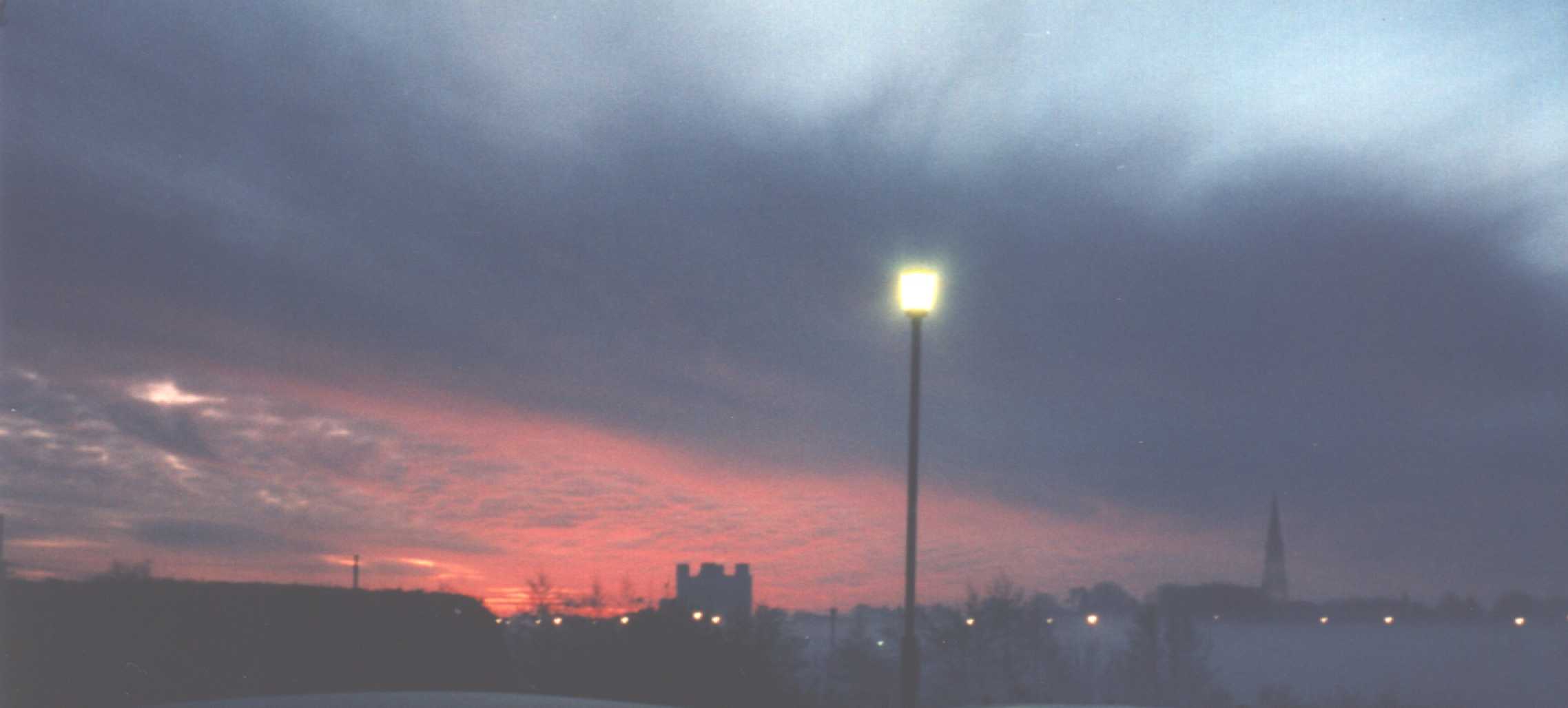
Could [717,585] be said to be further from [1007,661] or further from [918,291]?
[918,291]

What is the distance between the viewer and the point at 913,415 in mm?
13656

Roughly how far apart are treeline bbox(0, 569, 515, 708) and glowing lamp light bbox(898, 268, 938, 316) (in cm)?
1570

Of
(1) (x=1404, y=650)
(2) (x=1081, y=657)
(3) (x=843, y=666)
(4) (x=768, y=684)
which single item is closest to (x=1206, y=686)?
(2) (x=1081, y=657)

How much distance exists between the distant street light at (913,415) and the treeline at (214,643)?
571 inches

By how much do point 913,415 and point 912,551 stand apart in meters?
1.62

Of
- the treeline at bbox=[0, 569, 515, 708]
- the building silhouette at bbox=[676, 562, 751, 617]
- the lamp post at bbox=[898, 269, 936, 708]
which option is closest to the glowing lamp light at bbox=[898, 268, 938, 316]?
the lamp post at bbox=[898, 269, 936, 708]

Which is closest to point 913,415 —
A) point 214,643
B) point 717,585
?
point 214,643

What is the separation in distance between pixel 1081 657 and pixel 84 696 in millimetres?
120902

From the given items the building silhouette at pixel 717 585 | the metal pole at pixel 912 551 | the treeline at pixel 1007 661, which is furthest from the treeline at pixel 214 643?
the building silhouette at pixel 717 585

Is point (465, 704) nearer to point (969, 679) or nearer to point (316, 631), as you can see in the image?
point (316, 631)

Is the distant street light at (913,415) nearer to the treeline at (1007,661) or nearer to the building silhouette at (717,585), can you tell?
the treeline at (1007,661)

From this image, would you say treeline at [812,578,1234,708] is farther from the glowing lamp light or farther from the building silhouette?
the glowing lamp light

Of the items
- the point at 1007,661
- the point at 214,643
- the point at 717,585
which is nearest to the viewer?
the point at 214,643

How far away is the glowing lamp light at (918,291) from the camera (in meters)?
13.4
